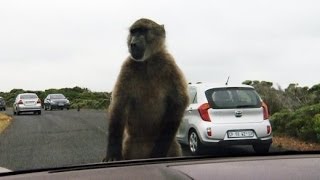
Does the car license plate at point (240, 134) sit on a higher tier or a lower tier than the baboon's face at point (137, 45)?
lower

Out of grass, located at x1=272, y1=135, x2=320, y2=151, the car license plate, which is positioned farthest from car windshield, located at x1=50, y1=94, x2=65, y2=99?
grass, located at x1=272, y1=135, x2=320, y2=151

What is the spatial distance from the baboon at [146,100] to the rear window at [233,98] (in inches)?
73.4

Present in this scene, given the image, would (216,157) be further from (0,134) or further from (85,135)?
(0,134)

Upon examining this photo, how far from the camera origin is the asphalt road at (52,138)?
5.85 metres

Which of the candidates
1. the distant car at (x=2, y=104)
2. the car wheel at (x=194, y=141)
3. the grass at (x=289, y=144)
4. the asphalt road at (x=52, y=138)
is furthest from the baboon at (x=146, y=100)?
the car wheel at (x=194, y=141)

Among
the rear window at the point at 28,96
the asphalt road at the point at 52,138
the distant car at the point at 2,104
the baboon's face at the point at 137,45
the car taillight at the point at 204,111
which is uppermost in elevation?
the baboon's face at the point at 137,45

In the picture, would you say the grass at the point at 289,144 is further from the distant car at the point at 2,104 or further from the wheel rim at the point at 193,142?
the distant car at the point at 2,104

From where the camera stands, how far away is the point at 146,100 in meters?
4.05

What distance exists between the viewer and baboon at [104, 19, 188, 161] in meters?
3.86

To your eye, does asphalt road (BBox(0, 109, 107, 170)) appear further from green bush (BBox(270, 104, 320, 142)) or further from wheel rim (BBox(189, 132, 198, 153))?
green bush (BBox(270, 104, 320, 142))

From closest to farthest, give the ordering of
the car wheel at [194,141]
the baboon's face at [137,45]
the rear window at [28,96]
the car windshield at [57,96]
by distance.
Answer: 1. the baboon's face at [137,45]
2. the car windshield at [57,96]
3. the rear window at [28,96]
4. the car wheel at [194,141]

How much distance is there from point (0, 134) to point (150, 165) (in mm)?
7165

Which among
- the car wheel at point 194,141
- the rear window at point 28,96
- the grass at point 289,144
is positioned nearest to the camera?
the rear window at point 28,96

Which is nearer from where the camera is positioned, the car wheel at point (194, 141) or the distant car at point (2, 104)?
the distant car at point (2, 104)
